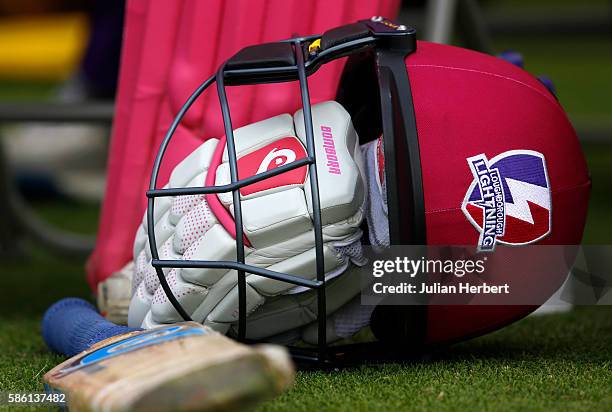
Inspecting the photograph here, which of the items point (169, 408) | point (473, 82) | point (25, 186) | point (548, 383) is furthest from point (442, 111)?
point (25, 186)

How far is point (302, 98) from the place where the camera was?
3.12 feet

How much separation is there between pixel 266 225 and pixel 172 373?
0.27 metres

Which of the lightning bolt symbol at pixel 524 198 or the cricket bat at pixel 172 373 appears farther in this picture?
the lightning bolt symbol at pixel 524 198

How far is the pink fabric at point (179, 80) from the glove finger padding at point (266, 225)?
0.45 ft

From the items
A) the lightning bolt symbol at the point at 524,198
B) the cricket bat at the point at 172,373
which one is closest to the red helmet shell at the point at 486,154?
the lightning bolt symbol at the point at 524,198

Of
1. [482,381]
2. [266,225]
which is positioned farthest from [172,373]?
[482,381]

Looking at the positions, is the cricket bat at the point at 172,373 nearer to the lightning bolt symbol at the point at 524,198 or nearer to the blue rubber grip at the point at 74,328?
the blue rubber grip at the point at 74,328

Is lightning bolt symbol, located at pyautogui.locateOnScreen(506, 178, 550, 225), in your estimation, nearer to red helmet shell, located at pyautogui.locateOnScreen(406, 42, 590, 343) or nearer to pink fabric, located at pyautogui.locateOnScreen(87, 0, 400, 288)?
red helmet shell, located at pyautogui.locateOnScreen(406, 42, 590, 343)

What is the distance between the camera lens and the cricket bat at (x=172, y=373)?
662mm

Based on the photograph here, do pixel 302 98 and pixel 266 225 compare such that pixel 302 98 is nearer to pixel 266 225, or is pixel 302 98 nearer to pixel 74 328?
pixel 266 225

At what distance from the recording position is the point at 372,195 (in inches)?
39.4

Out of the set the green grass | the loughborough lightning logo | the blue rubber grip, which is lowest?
the blue rubber grip

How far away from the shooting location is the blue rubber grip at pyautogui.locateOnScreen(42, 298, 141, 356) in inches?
40.2

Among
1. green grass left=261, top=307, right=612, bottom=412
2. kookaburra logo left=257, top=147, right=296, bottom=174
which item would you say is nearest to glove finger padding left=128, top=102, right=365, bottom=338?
kookaburra logo left=257, top=147, right=296, bottom=174
